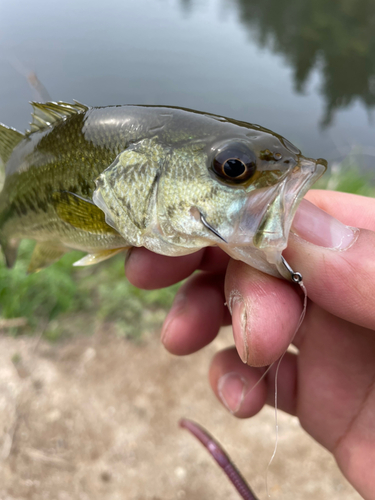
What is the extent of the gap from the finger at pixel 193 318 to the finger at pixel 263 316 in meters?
0.64


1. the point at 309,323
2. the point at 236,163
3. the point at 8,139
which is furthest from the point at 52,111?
the point at 309,323

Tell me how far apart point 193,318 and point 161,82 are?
9.16 metres

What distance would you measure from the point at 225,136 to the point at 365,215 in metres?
0.86

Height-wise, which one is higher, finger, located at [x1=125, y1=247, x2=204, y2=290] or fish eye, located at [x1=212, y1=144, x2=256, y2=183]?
fish eye, located at [x1=212, y1=144, x2=256, y2=183]

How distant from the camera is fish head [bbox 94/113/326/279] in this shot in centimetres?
108

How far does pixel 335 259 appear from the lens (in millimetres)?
1171

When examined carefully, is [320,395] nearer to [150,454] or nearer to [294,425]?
[294,425]

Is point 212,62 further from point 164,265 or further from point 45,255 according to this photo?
point 164,265

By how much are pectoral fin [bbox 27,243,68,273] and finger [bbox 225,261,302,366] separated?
116cm

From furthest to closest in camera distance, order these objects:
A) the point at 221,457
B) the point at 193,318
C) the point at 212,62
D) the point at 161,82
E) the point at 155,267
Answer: the point at 212,62 < the point at 161,82 < the point at 221,457 < the point at 193,318 < the point at 155,267

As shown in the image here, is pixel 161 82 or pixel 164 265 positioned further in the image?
pixel 161 82

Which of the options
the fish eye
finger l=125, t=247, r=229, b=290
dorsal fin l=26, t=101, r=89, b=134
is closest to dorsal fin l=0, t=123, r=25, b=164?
dorsal fin l=26, t=101, r=89, b=134

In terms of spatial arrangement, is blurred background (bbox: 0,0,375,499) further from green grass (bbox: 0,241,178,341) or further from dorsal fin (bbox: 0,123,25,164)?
dorsal fin (bbox: 0,123,25,164)

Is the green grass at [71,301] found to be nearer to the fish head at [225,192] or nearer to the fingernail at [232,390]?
the fingernail at [232,390]
